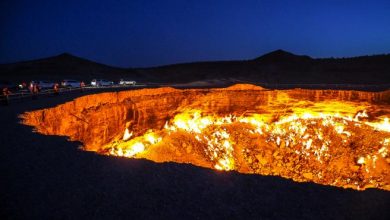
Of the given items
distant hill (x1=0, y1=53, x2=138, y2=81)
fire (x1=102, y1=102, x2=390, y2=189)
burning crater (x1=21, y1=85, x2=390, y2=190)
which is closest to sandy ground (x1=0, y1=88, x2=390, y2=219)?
burning crater (x1=21, y1=85, x2=390, y2=190)

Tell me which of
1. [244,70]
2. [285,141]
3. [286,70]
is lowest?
[285,141]

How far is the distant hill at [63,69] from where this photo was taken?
85438mm

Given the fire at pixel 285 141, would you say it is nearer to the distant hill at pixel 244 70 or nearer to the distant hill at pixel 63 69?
the distant hill at pixel 244 70

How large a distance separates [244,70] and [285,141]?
2585 inches

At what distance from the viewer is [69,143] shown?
36.2ft

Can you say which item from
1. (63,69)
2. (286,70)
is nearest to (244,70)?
(286,70)

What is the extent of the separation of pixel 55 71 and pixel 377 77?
245 feet

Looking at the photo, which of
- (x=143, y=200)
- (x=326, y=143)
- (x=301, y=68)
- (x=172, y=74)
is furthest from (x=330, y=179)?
(x=172, y=74)

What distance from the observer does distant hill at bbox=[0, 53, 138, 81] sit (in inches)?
3364

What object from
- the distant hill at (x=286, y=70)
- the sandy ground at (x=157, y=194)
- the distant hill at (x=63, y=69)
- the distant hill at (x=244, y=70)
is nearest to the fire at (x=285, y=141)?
the sandy ground at (x=157, y=194)

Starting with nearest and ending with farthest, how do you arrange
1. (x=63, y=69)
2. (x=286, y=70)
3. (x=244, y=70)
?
(x=286, y=70) → (x=244, y=70) → (x=63, y=69)

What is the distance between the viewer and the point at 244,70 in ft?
305

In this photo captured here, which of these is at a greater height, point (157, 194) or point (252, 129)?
point (157, 194)

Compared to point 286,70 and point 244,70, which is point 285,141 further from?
point 244,70
